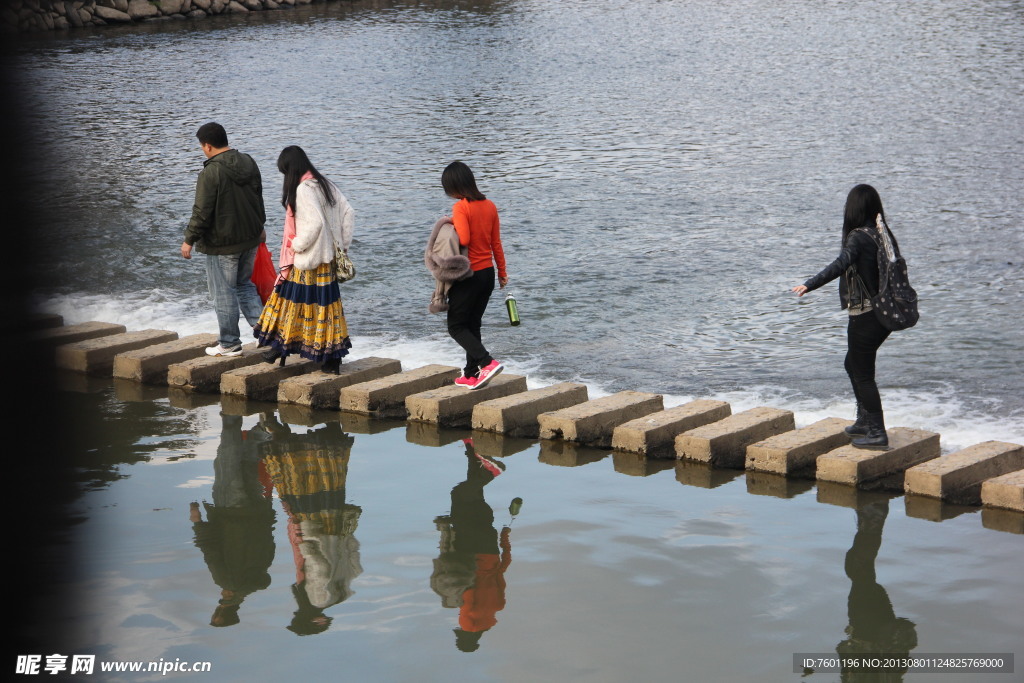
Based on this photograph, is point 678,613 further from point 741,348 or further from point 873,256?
point 741,348

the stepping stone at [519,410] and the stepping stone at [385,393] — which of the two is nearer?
the stepping stone at [519,410]

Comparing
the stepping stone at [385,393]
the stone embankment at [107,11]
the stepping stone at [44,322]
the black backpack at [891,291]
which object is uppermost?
the stone embankment at [107,11]

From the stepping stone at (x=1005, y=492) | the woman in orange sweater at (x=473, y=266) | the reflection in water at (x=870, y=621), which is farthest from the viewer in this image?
the woman in orange sweater at (x=473, y=266)

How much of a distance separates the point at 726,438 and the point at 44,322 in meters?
5.98

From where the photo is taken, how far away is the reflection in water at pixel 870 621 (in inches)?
176

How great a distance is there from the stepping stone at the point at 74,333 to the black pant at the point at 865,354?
5.91 m

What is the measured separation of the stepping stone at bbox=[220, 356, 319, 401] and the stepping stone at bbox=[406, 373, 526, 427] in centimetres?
109

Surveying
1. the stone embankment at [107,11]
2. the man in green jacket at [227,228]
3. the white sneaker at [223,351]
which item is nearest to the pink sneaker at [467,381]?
the man in green jacket at [227,228]

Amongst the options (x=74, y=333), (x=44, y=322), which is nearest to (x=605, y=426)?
(x=74, y=333)

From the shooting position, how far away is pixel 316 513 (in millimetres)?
5938

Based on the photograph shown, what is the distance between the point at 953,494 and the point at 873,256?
50.7 inches

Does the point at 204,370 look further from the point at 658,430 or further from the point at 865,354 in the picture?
the point at 865,354

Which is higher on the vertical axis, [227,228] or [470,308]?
[227,228]

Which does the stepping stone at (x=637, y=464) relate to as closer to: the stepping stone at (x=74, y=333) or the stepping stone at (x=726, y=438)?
the stepping stone at (x=726, y=438)
